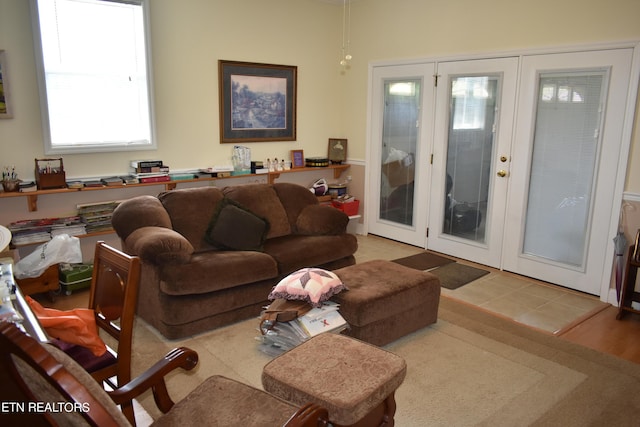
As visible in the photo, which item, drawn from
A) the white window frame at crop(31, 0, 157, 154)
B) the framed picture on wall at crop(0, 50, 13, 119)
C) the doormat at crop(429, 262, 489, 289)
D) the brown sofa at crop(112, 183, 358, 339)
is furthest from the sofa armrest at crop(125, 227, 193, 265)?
the doormat at crop(429, 262, 489, 289)

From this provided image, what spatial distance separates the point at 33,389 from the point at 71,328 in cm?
75

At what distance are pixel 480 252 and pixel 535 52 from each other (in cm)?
189

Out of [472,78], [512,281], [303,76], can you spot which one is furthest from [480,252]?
[303,76]

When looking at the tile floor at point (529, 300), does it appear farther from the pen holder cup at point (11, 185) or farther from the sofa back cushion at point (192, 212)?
the pen holder cup at point (11, 185)

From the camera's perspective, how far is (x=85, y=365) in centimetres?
174

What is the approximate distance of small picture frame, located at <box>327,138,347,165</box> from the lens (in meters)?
5.98

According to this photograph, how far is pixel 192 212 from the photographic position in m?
3.68

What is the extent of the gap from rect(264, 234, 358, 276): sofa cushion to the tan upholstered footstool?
1.40 meters

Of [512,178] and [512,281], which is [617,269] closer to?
[512,281]

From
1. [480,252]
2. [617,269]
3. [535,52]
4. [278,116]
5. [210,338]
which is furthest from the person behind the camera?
[278,116]

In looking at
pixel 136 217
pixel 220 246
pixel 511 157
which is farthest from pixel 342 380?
pixel 511 157

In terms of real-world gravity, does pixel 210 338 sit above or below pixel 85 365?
below

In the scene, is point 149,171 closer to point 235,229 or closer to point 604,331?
point 235,229

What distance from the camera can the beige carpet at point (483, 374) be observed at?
2410mm
